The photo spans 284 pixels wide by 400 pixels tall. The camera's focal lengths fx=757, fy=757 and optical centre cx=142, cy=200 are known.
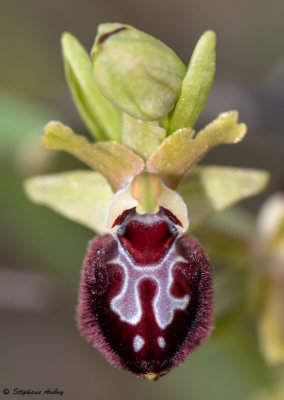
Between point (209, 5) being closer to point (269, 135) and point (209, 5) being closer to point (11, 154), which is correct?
point (269, 135)

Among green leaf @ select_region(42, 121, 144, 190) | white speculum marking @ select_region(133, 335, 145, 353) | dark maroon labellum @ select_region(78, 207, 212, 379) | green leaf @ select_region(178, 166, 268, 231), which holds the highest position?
green leaf @ select_region(42, 121, 144, 190)

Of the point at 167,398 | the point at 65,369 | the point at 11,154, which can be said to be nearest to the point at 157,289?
the point at 11,154

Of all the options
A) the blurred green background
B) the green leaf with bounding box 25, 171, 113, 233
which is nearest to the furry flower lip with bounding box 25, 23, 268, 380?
the green leaf with bounding box 25, 171, 113, 233

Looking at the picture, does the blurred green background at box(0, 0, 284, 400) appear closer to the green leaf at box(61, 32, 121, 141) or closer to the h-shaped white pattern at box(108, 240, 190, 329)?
the green leaf at box(61, 32, 121, 141)

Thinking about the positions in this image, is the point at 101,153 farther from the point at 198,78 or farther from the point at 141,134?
the point at 198,78

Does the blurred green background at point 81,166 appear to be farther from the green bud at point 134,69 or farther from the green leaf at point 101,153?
the green bud at point 134,69

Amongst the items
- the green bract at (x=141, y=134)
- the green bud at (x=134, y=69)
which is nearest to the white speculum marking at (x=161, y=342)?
the green bract at (x=141, y=134)
